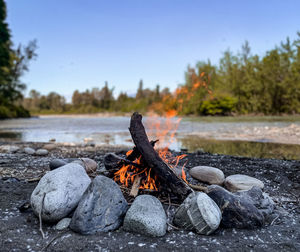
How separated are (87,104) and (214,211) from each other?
270 feet

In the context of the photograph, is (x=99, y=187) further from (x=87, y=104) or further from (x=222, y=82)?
(x=87, y=104)

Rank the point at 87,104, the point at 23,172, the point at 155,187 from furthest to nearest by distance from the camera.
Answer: the point at 87,104 < the point at 23,172 < the point at 155,187

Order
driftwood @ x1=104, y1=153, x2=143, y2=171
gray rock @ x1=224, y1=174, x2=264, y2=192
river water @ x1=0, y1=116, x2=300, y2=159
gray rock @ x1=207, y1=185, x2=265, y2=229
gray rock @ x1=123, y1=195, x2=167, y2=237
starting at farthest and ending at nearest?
river water @ x1=0, y1=116, x2=300, y2=159, gray rock @ x1=224, y1=174, x2=264, y2=192, driftwood @ x1=104, y1=153, x2=143, y2=171, gray rock @ x1=207, y1=185, x2=265, y2=229, gray rock @ x1=123, y1=195, x2=167, y2=237

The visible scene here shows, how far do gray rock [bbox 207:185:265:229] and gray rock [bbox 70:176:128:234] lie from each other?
54.6 inches

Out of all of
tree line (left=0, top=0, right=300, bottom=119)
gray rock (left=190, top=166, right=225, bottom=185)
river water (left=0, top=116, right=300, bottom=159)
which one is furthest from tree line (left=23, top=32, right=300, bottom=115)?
gray rock (left=190, top=166, right=225, bottom=185)

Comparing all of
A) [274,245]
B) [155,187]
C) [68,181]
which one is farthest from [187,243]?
[68,181]

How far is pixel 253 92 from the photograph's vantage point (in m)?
44.2

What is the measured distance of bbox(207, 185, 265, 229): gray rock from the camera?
11.2 ft

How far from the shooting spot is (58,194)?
11.1 feet

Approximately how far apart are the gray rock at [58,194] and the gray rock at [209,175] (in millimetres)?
2276

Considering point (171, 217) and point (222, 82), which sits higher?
point (222, 82)

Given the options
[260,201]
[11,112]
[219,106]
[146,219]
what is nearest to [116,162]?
[146,219]

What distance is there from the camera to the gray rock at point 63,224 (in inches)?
129

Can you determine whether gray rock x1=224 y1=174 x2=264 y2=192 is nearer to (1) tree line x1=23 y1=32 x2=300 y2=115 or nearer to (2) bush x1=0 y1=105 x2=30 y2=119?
(1) tree line x1=23 y1=32 x2=300 y2=115
